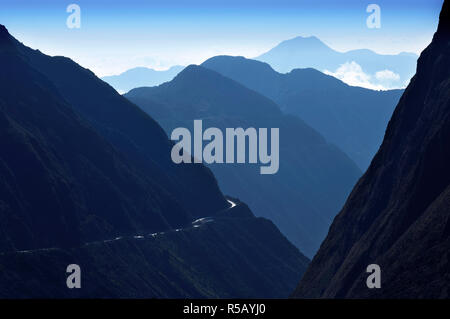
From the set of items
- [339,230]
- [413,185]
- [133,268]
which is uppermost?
[413,185]

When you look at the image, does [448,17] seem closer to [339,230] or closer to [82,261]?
[339,230]

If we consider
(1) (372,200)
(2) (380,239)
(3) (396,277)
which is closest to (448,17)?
(1) (372,200)

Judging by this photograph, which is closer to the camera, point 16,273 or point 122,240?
point 16,273

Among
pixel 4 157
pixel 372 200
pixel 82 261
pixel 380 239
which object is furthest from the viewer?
pixel 4 157

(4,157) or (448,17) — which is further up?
(448,17)
